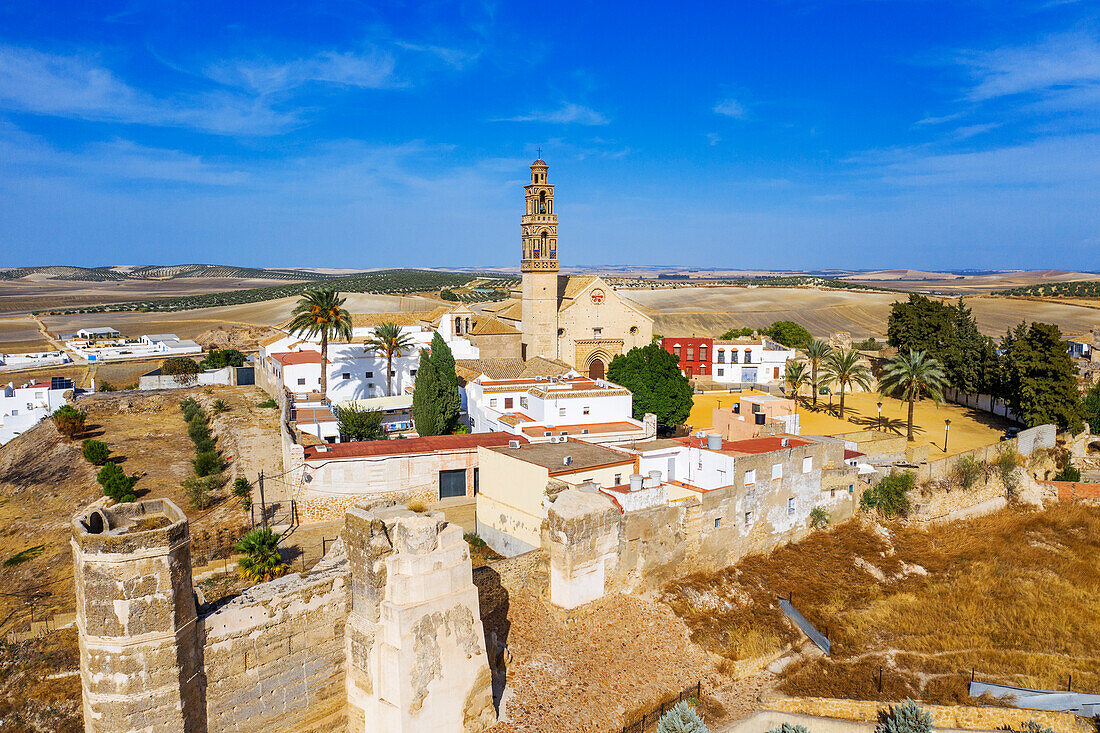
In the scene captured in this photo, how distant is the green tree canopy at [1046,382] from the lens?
33844mm

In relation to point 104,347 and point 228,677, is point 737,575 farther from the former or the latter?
point 104,347

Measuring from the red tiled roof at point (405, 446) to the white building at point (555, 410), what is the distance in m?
1.90

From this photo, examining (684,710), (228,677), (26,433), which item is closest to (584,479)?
(684,710)

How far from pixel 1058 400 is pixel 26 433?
52.3 metres

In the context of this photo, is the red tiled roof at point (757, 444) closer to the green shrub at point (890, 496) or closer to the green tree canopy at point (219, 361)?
the green shrub at point (890, 496)

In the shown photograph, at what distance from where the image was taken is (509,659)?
1515 cm

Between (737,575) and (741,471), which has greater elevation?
(741,471)

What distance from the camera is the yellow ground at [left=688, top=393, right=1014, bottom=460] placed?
3484 centimetres

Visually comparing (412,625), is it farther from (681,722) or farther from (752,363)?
(752,363)

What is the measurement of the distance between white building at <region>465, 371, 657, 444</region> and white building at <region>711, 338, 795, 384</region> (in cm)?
1945

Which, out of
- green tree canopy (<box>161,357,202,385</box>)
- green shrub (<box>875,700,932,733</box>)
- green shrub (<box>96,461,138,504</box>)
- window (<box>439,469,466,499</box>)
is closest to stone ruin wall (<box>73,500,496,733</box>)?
green shrub (<box>875,700,932,733</box>)


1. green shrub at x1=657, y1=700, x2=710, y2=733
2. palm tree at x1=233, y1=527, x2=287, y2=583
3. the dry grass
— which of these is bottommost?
the dry grass

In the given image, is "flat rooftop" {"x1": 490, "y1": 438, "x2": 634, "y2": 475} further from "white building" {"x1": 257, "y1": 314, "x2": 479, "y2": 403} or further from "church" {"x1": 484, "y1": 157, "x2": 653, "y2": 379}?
"church" {"x1": 484, "y1": 157, "x2": 653, "y2": 379}

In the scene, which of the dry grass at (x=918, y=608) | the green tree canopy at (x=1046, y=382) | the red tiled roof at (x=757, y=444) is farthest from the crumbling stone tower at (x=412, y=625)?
the green tree canopy at (x=1046, y=382)
